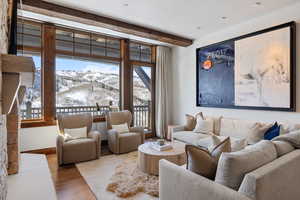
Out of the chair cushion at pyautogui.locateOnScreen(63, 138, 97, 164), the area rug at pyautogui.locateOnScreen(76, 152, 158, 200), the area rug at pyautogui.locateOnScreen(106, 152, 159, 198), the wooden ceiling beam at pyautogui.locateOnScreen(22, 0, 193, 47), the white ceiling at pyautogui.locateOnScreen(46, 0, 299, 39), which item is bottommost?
the area rug at pyautogui.locateOnScreen(76, 152, 158, 200)

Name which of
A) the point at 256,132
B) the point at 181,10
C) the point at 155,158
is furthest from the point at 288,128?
the point at 181,10

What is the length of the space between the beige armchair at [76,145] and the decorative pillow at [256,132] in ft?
9.81

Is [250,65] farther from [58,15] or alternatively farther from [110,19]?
[58,15]

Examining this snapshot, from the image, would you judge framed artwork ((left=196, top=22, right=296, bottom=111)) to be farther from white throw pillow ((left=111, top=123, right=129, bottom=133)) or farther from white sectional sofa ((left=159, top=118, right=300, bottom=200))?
white throw pillow ((left=111, top=123, right=129, bottom=133))

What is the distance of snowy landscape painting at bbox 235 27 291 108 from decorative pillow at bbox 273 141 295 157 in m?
1.62

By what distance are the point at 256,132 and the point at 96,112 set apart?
12.5 ft

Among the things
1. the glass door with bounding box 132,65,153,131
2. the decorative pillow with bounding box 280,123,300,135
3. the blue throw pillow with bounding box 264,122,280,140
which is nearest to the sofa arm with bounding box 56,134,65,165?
the glass door with bounding box 132,65,153,131

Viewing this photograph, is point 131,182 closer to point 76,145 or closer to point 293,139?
point 76,145

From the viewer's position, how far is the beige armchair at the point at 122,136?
396 centimetres

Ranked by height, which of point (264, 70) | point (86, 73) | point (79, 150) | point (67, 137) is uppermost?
point (86, 73)

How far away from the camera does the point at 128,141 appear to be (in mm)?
4066

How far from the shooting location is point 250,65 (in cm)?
367

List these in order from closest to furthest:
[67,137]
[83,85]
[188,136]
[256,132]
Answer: [256,132]
[67,137]
[188,136]
[83,85]

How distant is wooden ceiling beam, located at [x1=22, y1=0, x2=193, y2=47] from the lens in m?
3.00
